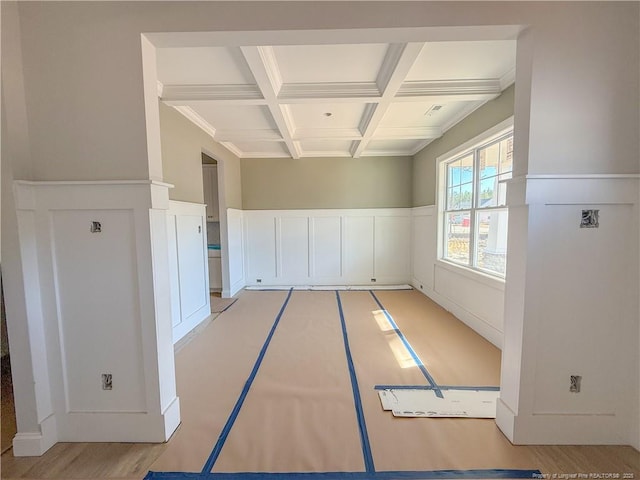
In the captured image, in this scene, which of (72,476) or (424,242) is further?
(424,242)

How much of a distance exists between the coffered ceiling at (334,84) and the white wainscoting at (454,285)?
1.69 meters

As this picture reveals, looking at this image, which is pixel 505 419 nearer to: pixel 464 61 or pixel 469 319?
pixel 469 319

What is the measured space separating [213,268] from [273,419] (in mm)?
3860

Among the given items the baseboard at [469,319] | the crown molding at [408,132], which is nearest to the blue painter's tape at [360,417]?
the baseboard at [469,319]

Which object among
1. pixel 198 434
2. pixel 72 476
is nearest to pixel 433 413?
pixel 198 434

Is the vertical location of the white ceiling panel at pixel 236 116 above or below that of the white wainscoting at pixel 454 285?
above

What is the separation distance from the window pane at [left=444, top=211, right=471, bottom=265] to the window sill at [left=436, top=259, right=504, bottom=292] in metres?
0.12

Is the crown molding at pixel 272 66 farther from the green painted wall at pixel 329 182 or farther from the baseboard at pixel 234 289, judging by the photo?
the baseboard at pixel 234 289

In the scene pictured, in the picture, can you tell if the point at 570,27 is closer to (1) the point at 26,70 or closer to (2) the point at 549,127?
(2) the point at 549,127

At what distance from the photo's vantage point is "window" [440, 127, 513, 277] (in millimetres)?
2926

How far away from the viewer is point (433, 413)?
188 cm

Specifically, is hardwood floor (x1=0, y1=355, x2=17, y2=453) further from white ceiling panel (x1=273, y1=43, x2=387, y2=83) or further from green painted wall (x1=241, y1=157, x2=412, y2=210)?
green painted wall (x1=241, y1=157, x2=412, y2=210)

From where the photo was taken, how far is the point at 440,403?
6.52ft

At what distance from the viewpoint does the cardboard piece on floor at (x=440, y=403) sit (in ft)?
6.17
